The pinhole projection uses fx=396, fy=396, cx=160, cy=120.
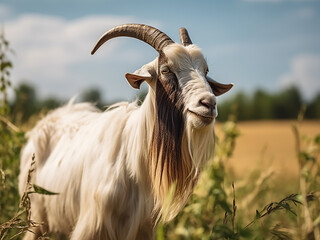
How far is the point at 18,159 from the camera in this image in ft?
19.2

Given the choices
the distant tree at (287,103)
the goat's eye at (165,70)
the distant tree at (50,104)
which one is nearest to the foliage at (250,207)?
the goat's eye at (165,70)

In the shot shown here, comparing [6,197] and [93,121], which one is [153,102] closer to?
[93,121]

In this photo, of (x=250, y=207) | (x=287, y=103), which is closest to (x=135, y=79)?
(x=250, y=207)

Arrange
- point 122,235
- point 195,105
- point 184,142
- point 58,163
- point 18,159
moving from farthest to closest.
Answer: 1. point 18,159
2. point 58,163
3. point 122,235
4. point 184,142
5. point 195,105

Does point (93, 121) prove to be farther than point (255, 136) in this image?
No

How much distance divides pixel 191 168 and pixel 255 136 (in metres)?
34.6

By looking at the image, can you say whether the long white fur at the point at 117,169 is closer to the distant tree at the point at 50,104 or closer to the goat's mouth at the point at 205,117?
the goat's mouth at the point at 205,117

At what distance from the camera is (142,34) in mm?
3809

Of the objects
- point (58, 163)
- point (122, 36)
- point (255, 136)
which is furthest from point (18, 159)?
point (255, 136)

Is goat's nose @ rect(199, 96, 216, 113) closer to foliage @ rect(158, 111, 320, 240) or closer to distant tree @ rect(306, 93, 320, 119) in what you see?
foliage @ rect(158, 111, 320, 240)

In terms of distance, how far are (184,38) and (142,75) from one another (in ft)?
2.47

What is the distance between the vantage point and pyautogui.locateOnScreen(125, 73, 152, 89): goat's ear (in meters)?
3.62

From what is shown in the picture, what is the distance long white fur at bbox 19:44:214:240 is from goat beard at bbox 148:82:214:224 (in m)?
0.01

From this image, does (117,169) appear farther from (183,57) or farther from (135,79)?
(183,57)
